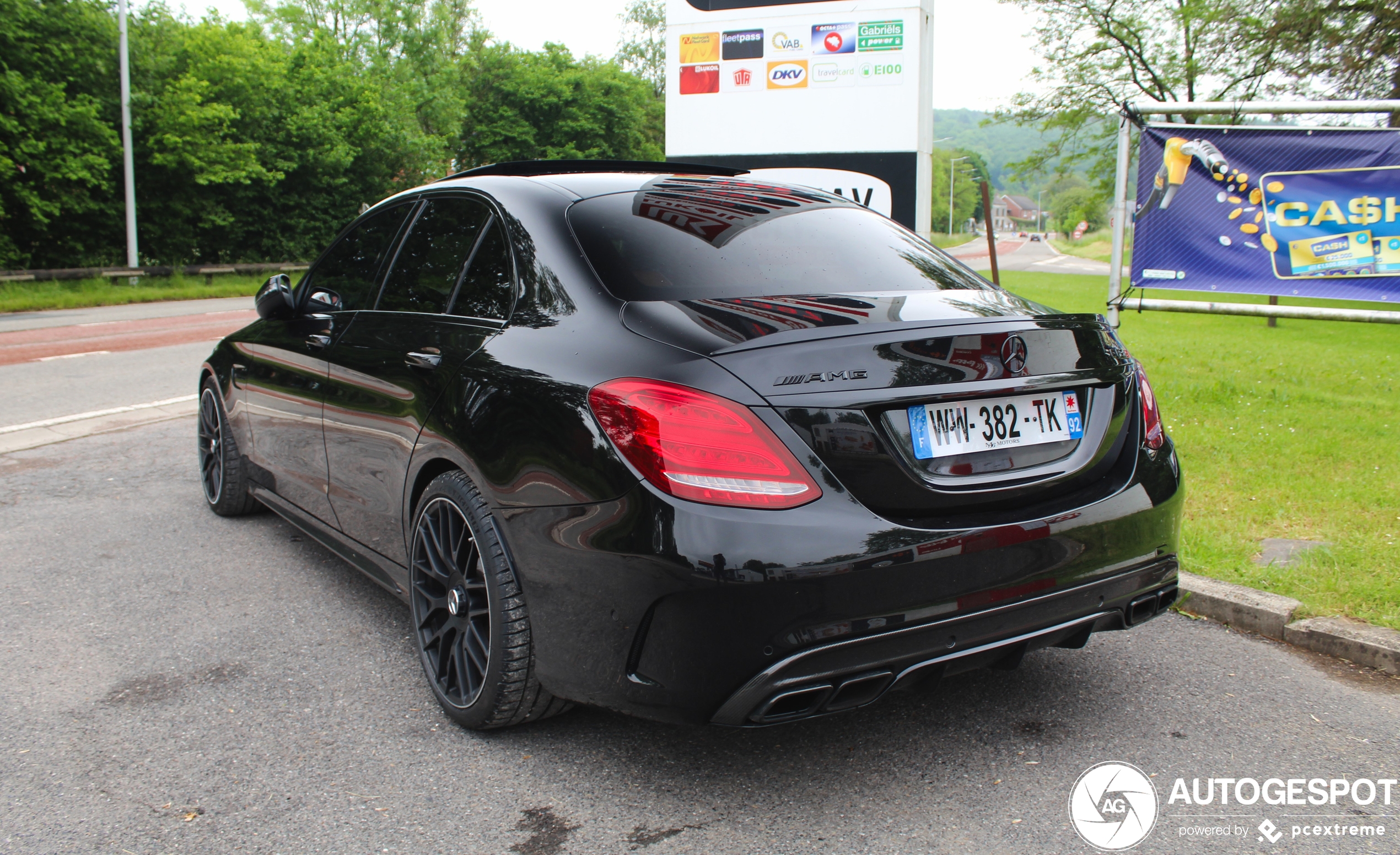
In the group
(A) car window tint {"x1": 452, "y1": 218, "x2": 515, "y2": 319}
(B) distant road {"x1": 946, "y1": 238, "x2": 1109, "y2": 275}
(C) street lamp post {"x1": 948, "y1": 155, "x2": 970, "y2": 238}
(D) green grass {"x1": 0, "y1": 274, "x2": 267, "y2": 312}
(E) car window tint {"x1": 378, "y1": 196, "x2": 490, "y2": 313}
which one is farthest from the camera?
(C) street lamp post {"x1": 948, "y1": 155, "x2": 970, "y2": 238}

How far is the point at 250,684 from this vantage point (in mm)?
3154

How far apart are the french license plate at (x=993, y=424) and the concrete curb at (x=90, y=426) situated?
259 inches

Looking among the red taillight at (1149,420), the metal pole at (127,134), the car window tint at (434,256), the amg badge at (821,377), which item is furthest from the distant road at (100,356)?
the red taillight at (1149,420)

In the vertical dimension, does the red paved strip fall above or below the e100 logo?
below

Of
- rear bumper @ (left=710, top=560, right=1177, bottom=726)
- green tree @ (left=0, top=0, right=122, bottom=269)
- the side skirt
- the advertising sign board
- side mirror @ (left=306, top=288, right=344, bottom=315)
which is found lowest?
the side skirt

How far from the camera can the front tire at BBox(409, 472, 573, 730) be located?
2605mm

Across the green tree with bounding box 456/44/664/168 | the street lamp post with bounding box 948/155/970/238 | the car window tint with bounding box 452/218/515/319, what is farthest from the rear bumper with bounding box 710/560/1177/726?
the street lamp post with bounding box 948/155/970/238

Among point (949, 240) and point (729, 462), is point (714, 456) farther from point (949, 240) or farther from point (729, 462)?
point (949, 240)

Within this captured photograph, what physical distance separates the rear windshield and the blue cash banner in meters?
4.91

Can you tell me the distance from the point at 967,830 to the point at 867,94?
6345 mm

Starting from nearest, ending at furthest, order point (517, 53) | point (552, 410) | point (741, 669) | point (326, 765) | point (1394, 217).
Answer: point (741, 669) → point (552, 410) → point (326, 765) → point (1394, 217) → point (517, 53)

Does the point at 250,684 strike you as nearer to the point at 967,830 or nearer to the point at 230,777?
the point at 230,777

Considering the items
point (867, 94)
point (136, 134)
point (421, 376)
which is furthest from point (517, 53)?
point (421, 376)

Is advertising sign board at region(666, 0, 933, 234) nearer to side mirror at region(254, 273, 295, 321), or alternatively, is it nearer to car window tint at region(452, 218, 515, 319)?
side mirror at region(254, 273, 295, 321)
